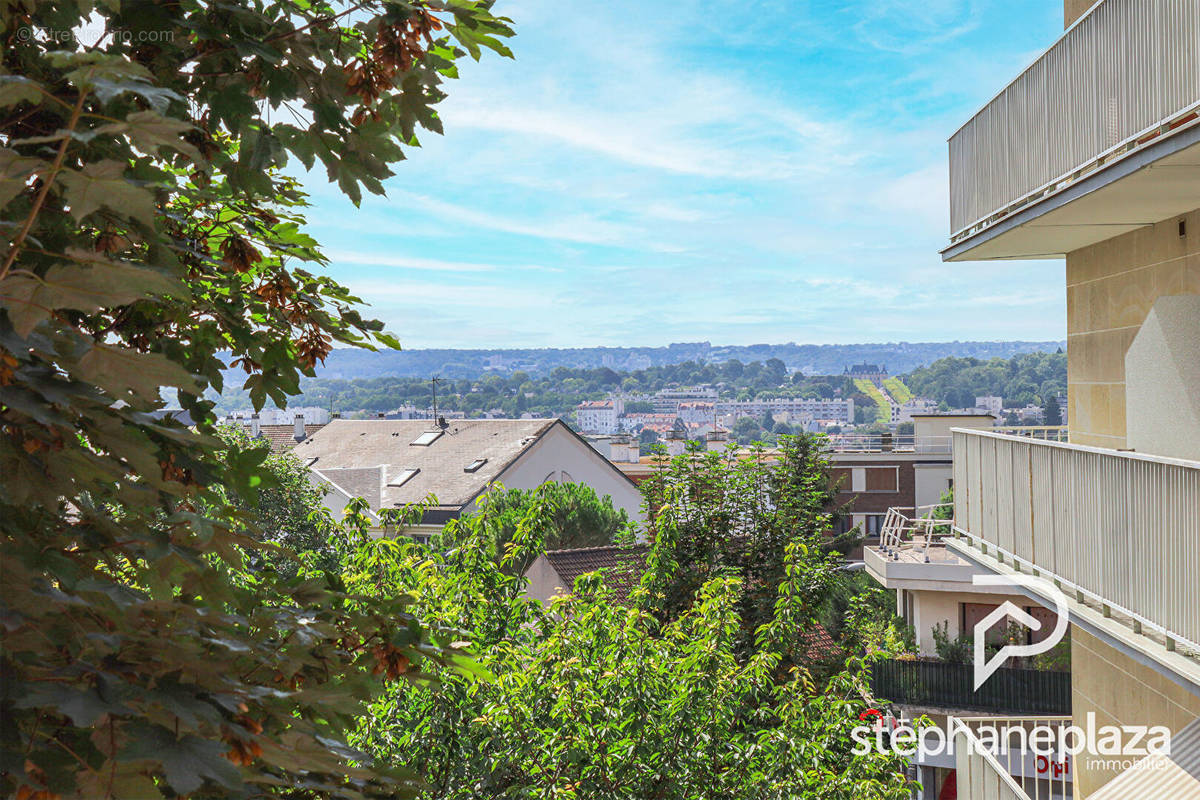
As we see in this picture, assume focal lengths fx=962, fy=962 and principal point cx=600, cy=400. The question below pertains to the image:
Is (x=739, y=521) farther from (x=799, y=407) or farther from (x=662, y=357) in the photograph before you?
(x=662, y=357)

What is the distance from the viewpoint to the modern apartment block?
5.55m

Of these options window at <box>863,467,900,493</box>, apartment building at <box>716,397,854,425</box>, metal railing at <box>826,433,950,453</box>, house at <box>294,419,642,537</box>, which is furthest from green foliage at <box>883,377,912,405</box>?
house at <box>294,419,642,537</box>

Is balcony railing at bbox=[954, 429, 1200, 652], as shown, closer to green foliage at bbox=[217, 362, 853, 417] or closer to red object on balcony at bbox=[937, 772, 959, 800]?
red object on balcony at bbox=[937, 772, 959, 800]

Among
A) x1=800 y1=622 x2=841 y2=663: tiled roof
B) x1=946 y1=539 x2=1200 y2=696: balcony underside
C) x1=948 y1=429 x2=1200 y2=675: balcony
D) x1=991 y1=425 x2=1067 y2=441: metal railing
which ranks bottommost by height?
x1=800 y1=622 x2=841 y2=663: tiled roof

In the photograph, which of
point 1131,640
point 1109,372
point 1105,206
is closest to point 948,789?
point 1109,372

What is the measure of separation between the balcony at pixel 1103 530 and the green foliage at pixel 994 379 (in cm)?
6292

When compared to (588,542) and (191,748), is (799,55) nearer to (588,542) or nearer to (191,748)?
(588,542)

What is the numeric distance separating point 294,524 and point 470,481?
11.6m

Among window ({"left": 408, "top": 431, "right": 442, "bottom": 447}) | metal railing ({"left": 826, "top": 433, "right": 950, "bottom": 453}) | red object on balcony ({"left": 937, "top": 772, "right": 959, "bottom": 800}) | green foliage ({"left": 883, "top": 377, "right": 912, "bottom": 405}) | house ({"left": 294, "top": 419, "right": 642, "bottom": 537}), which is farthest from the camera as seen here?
green foliage ({"left": 883, "top": 377, "right": 912, "bottom": 405})

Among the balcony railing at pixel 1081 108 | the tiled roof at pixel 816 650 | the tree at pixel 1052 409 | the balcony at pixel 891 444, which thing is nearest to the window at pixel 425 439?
the balcony at pixel 891 444

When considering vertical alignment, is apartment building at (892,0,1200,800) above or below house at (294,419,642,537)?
above

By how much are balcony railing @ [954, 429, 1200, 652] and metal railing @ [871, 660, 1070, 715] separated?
1441cm

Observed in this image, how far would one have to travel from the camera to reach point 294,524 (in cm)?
2633

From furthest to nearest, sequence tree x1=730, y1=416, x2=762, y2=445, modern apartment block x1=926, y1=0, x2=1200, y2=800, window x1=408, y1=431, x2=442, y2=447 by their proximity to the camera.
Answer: tree x1=730, y1=416, x2=762, y2=445 → window x1=408, y1=431, x2=442, y2=447 → modern apartment block x1=926, y1=0, x2=1200, y2=800
